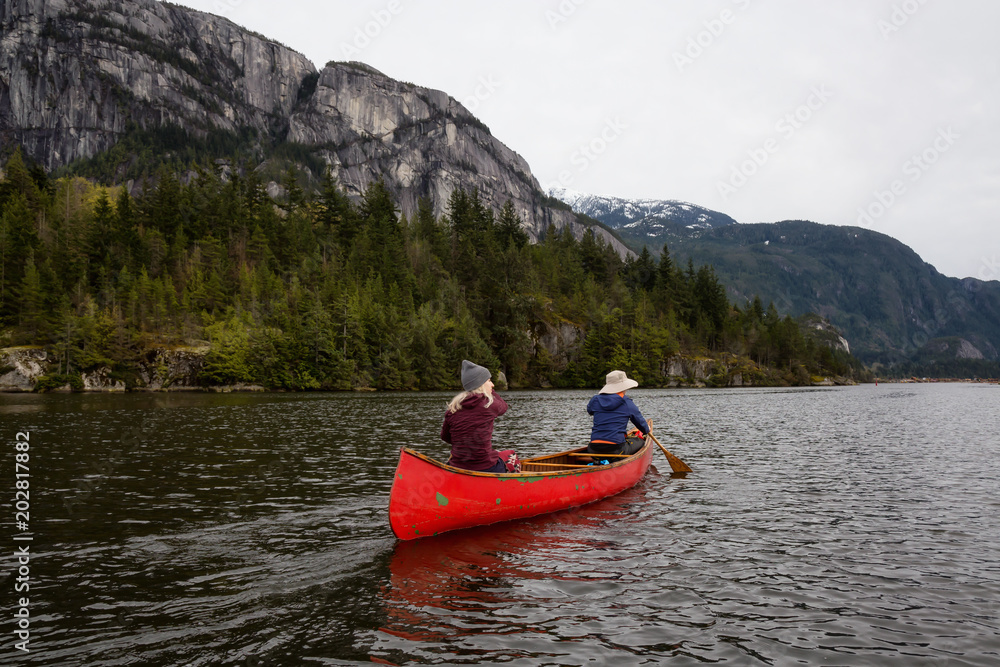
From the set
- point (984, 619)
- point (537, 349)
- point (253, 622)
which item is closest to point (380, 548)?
point (253, 622)

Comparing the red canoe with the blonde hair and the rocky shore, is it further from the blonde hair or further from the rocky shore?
the rocky shore

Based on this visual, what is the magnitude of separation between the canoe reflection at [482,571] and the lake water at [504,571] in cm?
5

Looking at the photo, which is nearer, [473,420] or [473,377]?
[473,377]

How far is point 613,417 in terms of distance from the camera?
17.5 m

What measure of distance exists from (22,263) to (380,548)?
100576mm

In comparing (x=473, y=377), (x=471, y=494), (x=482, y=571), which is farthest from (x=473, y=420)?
(x=482, y=571)

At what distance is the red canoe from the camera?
1116 cm

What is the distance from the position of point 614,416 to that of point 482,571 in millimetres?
8752

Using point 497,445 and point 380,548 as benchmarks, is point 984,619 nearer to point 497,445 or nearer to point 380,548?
point 380,548

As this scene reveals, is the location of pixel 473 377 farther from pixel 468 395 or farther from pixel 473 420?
pixel 473 420

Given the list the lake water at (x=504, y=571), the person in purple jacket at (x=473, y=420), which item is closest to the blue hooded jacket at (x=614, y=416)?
the lake water at (x=504, y=571)

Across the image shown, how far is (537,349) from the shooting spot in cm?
10925

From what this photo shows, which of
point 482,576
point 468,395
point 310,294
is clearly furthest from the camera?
point 310,294

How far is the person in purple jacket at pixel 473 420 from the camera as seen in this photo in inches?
476
